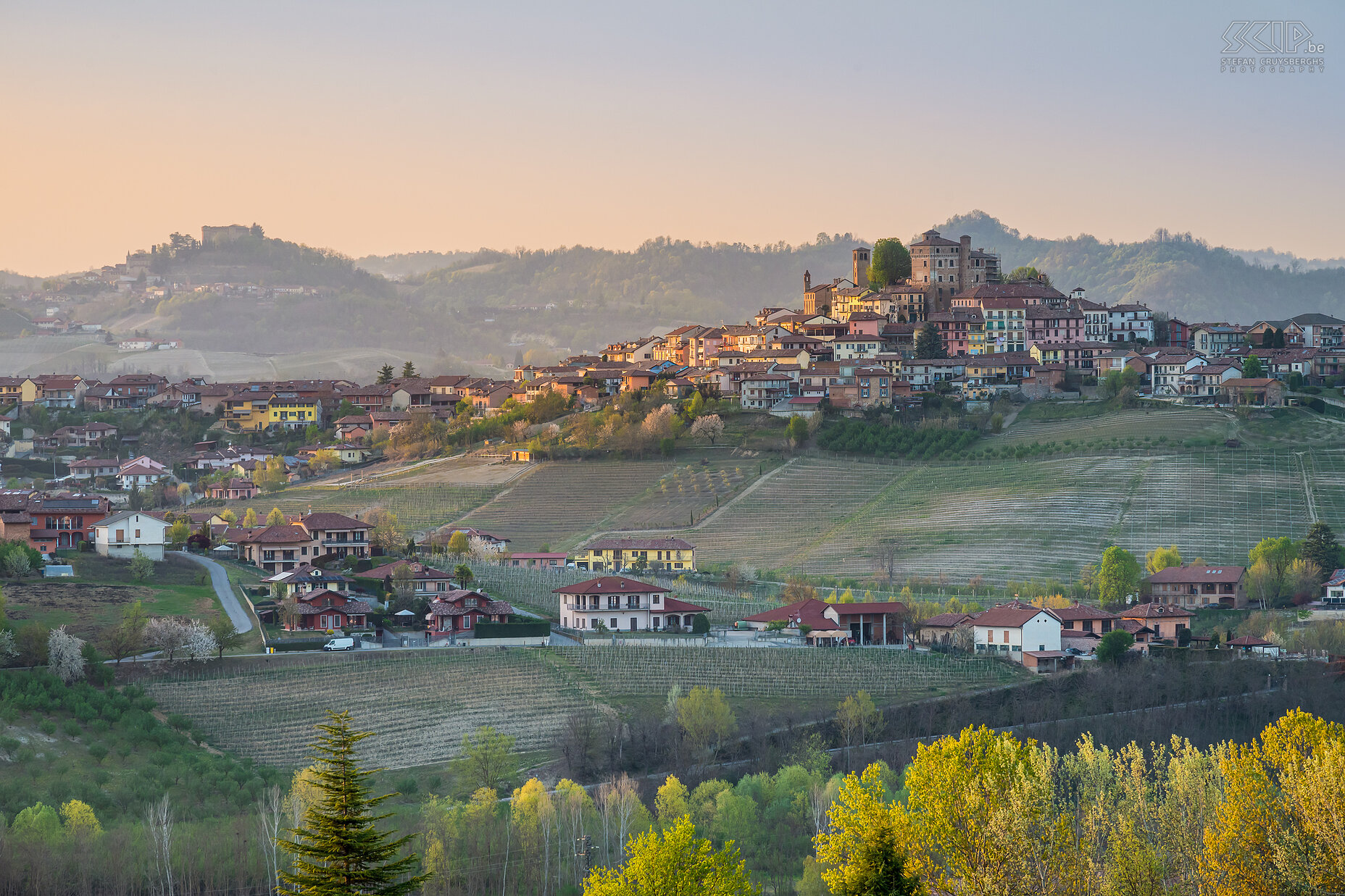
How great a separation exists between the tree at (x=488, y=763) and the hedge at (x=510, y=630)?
8753 mm

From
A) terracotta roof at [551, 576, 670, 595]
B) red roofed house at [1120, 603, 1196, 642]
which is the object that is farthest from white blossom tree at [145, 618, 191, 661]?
red roofed house at [1120, 603, 1196, 642]

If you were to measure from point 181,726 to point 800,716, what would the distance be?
1477 cm

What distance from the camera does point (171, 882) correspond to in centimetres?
3166

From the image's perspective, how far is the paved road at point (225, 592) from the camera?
48.2 m

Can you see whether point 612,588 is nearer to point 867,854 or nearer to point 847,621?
point 847,621

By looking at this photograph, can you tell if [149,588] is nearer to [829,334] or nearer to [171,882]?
[171,882]

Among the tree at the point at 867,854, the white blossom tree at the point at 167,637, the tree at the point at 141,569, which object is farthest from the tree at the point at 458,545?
the tree at the point at 867,854

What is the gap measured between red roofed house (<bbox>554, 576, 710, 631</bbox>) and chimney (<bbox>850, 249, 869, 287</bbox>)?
5313 cm

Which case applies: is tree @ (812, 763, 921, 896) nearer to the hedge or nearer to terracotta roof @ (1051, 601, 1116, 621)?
the hedge

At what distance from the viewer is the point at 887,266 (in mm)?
99375

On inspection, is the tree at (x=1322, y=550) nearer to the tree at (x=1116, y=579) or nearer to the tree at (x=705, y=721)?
the tree at (x=1116, y=579)

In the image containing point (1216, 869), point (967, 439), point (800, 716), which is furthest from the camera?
point (967, 439)

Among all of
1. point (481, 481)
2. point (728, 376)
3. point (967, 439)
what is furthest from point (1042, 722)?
point (728, 376)

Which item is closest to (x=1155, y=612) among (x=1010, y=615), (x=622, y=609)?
(x=1010, y=615)
